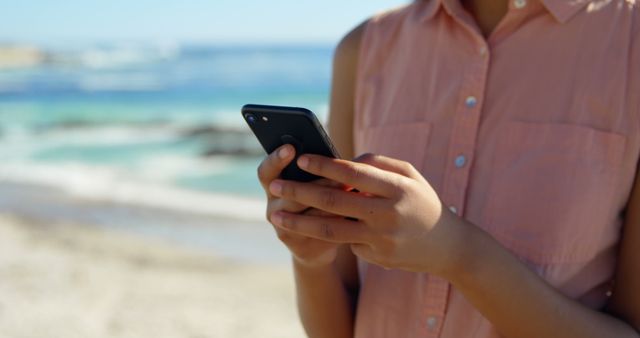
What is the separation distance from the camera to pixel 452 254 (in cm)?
116

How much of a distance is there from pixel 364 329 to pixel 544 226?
42 cm

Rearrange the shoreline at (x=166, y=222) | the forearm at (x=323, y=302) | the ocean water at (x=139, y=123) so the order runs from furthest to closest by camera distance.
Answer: the ocean water at (x=139, y=123) → the shoreline at (x=166, y=222) → the forearm at (x=323, y=302)

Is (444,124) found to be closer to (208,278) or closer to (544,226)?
(544,226)

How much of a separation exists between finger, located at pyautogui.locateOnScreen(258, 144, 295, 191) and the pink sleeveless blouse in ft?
1.12

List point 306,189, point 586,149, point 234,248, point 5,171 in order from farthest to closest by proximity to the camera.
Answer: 1. point 5,171
2. point 234,248
3. point 586,149
4. point 306,189

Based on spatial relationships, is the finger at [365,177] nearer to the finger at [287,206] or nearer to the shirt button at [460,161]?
the finger at [287,206]

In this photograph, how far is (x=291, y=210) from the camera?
1.19 meters

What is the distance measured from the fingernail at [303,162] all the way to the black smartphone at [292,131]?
0.13 ft

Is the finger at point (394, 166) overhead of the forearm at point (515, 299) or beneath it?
overhead

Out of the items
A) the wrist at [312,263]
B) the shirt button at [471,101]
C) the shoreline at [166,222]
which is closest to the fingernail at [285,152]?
the wrist at [312,263]

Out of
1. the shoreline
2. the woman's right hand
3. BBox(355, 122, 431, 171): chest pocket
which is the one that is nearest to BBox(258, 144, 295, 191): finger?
the woman's right hand

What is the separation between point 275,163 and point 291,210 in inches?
3.1

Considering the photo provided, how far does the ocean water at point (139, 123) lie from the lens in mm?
10867

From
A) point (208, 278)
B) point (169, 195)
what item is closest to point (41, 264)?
point (208, 278)
